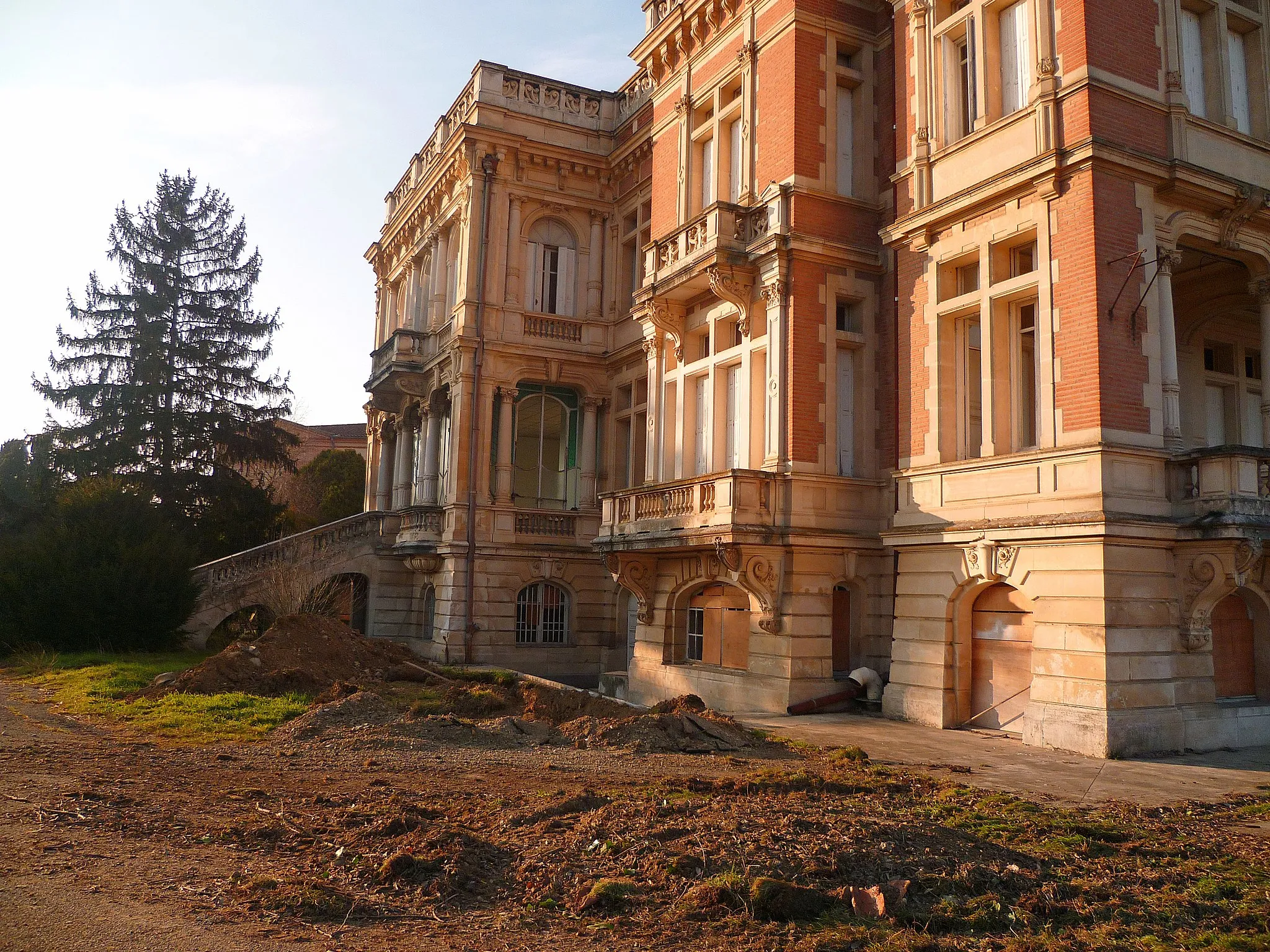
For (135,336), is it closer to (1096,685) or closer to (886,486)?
(886,486)

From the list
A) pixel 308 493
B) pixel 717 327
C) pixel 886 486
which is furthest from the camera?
pixel 308 493

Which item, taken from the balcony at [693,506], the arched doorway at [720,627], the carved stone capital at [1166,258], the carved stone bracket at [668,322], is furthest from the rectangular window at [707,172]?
the carved stone capital at [1166,258]

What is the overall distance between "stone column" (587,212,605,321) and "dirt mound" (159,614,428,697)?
10810 mm

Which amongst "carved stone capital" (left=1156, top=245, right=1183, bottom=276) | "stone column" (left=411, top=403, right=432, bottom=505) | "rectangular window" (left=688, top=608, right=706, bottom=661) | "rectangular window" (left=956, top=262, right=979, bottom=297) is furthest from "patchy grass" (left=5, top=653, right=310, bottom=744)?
"carved stone capital" (left=1156, top=245, right=1183, bottom=276)

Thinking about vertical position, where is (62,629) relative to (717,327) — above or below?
below

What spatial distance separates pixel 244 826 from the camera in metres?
8.23

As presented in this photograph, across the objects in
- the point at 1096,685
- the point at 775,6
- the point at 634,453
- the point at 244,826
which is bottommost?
the point at 244,826

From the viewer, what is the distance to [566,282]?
28500 millimetres

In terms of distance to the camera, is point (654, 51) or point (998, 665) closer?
point (998, 665)

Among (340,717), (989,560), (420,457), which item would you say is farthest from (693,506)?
(420,457)

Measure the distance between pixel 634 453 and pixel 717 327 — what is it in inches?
297

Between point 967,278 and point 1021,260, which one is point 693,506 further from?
point 1021,260

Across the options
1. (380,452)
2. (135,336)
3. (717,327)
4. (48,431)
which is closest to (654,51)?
(717,327)

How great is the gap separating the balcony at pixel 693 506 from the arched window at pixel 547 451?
7.75m
